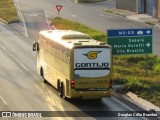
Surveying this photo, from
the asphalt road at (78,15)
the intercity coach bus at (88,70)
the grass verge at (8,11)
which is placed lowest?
the asphalt road at (78,15)

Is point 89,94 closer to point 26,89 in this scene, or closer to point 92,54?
point 92,54

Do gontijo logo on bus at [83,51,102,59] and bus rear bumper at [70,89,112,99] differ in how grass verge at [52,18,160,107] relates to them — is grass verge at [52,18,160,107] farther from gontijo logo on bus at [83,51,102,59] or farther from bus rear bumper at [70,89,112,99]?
gontijo logo on bus at [83,51,102,59]

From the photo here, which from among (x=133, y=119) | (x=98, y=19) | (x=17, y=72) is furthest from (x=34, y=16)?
(x=133, y=119)

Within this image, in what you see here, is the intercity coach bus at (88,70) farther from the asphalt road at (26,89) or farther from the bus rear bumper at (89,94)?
the asphalt road at (26,89)

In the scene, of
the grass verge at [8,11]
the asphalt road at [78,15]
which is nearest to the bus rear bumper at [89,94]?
the asphalt road at [78,15]

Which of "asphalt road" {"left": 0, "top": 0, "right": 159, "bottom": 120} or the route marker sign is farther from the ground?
the route marker sign

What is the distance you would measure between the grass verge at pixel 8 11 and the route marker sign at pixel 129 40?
30.9 m

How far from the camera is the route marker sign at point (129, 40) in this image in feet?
101

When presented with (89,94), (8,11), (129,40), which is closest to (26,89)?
(89,94)

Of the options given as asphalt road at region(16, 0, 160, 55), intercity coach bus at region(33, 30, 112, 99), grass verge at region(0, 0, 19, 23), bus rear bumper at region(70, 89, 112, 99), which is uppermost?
intercity coach bus at region(33, 30, 112, 99)

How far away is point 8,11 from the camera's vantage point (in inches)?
2707

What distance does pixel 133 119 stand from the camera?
22.6 m

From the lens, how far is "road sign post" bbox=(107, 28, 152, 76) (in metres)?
30.9

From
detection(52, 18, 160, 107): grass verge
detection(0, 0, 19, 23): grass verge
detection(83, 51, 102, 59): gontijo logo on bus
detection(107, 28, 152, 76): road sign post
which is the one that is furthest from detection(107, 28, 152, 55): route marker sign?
detection(0, 0, 19, 23): grass verge
